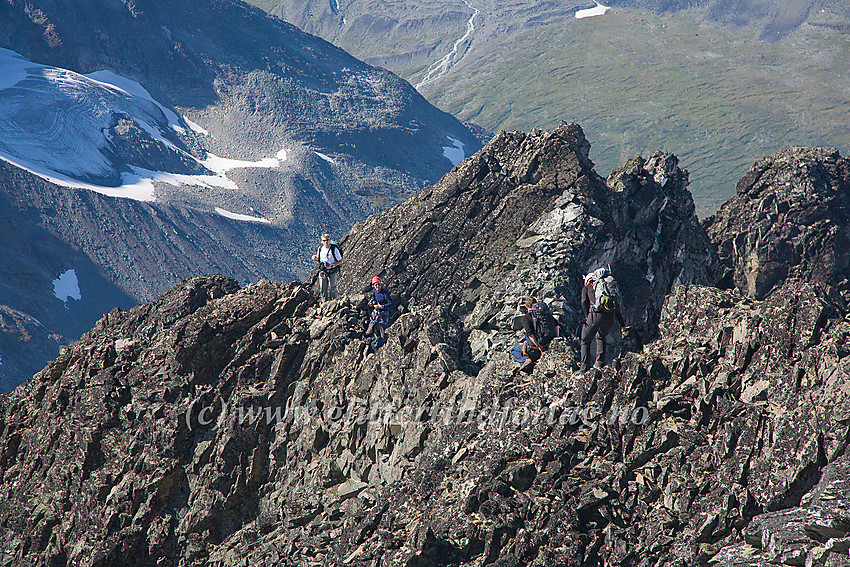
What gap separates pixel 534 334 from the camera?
82.5 feet

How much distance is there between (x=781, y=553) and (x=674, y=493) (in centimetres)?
327

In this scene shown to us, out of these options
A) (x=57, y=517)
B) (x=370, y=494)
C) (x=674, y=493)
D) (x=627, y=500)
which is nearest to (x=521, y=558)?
(x=627, y=500)

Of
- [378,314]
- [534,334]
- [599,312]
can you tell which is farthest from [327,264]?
[599,312]

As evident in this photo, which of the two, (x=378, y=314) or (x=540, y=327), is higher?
(x=378, y=314)

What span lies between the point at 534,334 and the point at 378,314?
26.1 ft

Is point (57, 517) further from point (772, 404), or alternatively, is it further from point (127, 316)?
point (772, 404)

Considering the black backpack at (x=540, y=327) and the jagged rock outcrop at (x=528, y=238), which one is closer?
the black backpack at (x=540, y=327)

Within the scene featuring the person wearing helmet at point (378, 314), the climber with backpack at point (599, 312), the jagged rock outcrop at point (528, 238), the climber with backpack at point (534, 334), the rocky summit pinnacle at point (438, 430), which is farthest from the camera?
the jagged rock outcrop at point (528, 238)

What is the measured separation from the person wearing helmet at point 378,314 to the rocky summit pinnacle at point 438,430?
45.4 inches

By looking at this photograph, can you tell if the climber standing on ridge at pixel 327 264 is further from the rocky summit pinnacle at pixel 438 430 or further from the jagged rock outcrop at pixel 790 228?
the jagged rock outcrop at pixel 790 228

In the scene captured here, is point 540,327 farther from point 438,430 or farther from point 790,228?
point 790,228

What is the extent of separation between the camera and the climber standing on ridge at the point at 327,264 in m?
30.9

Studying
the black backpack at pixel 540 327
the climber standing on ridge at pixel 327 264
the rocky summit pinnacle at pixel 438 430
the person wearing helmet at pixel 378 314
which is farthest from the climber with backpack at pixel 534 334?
the climber standing on ridge at pixel 327 264

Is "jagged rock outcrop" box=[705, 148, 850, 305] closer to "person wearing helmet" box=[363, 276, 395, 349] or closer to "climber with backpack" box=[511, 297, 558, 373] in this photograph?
"climber with backpack" box=[511, 297, 558, 373]
